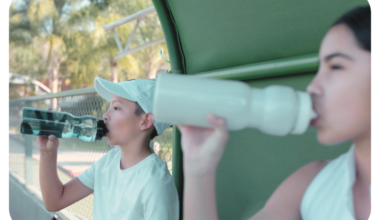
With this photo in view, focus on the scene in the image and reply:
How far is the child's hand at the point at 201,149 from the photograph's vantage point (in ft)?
2.49

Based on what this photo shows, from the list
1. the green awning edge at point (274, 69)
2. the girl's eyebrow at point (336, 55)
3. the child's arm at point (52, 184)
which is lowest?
the child's arm at point (52, 184)

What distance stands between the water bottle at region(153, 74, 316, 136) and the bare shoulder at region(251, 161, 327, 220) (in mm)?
254

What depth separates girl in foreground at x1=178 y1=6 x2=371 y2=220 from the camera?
68 cm

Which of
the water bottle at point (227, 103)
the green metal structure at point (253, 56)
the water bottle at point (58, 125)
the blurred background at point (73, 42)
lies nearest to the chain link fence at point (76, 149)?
the water bottle at point (58, 125)

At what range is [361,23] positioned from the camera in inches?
28.5

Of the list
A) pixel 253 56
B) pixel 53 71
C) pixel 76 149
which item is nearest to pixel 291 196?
pixel 253 56

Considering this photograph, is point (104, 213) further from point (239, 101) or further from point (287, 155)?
point (239, 101)

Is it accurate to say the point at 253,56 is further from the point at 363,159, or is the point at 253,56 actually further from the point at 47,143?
the point at 47,143

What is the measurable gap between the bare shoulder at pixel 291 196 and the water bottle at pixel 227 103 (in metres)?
0.25

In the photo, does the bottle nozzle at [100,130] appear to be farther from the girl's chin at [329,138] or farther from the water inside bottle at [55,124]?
the girl's chin at [329,138]

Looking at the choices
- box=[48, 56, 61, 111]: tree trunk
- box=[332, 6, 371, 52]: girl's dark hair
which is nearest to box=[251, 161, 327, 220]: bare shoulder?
box=[332, 6, 371, 52]: girl's dark hair

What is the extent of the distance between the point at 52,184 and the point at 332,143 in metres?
1.64

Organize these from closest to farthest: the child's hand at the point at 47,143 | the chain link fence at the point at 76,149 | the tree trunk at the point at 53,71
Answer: the child's hand at the point at 47,143, the chain link fence at the point at 76,149, the tree trunk at the point at 53,71

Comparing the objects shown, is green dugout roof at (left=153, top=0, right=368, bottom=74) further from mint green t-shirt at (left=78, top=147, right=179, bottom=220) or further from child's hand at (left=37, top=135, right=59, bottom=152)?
child's hand at (left=37, top=135, right=59, bottom=152)
